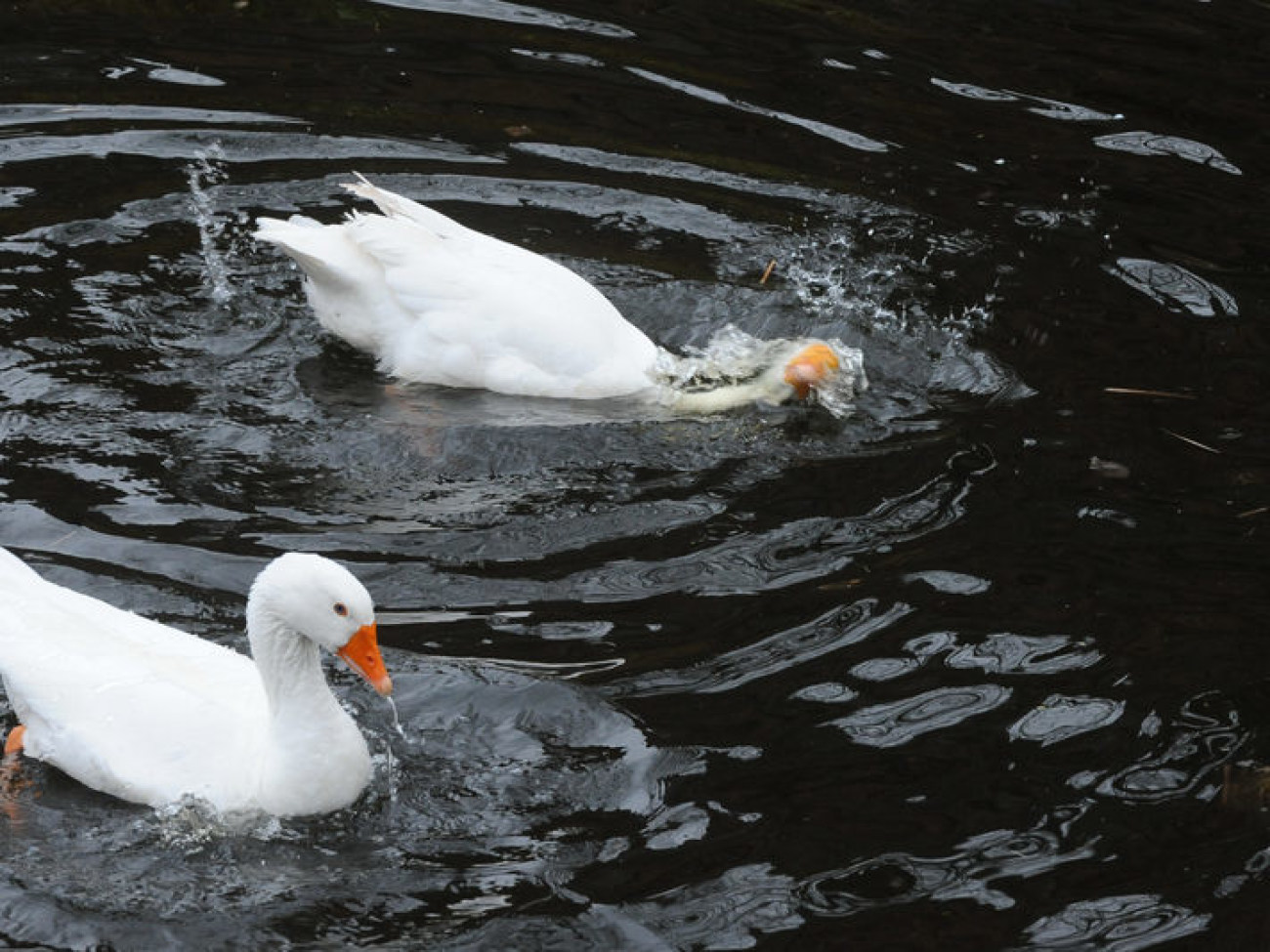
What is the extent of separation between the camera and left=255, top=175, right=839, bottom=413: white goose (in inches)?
299

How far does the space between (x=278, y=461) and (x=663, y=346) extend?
6.68ft

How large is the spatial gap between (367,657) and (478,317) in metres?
2.75

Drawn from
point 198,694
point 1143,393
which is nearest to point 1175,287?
point 1143,393

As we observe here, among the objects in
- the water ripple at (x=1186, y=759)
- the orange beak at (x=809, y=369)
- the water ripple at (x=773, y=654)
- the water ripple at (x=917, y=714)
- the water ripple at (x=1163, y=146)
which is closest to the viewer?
the water ripple at (x=1186, y=759)

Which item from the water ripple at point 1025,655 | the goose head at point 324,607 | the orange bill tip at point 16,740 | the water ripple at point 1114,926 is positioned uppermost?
the goose head at point 324,607

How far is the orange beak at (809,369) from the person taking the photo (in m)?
7.47

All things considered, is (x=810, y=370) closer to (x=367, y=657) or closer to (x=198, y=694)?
(x=367, y=657)

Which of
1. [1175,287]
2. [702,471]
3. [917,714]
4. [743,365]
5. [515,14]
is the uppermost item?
[515,14]

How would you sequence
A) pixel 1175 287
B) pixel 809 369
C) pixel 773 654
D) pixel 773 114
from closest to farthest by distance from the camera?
pixel 773 654 < pixel 809 369 < pixel 1175 287 < pixel 773 114

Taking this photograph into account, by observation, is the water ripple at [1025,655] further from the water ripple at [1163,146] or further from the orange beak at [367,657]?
the water ripple at [1163,146]

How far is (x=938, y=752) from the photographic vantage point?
17.8 ft

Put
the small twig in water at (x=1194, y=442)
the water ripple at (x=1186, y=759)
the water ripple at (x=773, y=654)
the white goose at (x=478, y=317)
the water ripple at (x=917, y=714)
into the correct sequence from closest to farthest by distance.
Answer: the water ripple at (x=1186, y=759) < the water ripple at (x=917, y=714) < the water ripple at (x=773, y=654) < the small twig in water at (x=1194, y=442) < the white goose at (x=478, y=317)

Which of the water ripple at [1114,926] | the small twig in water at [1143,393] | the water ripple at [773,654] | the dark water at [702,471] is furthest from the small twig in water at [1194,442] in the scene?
the water ripple at [1114,926]

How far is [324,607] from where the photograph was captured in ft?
16.7
